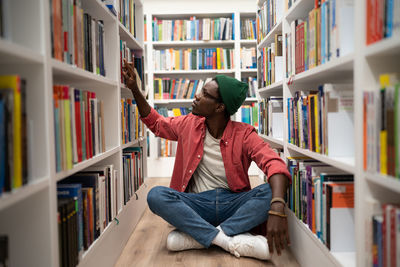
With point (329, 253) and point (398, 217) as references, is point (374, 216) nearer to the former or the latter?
point (398, 217)

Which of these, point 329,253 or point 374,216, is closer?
point 374,216

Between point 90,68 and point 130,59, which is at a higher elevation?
point 130,59

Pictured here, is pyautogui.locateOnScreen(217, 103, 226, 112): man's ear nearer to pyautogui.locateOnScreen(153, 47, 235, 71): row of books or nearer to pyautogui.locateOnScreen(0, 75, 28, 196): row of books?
pyautogui.locateOnScreen(0, 75, 28, 196): row of books

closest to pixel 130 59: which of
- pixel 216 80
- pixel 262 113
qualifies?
pixel 216 80

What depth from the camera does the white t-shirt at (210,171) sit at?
2.01 metres

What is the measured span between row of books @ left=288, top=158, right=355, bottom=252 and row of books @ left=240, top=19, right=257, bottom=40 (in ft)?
9.35

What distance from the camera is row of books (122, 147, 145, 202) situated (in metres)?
2.10

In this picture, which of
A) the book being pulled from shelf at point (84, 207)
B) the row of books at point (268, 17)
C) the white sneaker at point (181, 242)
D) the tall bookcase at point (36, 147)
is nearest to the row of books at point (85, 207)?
the book being pulled from shelf at point (84, 207)

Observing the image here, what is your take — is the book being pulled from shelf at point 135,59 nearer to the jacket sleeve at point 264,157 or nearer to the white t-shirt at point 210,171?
the white t-shirt at point 210,171

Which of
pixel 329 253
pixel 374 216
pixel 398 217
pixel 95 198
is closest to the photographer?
pixel 398 217

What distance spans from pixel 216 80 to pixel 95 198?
3.34ft

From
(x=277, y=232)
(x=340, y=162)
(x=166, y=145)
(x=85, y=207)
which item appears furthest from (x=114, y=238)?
(x=166, y=145)

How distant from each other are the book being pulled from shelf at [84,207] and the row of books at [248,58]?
2.72m

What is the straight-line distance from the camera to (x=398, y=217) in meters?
0.88
